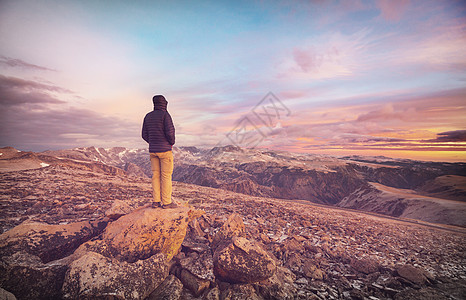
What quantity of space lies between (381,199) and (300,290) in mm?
44640

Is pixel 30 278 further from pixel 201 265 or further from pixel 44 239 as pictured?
pixel 201 265

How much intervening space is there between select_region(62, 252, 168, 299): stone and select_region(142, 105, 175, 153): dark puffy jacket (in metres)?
2.70

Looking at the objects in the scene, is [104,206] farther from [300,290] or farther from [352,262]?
[352,262]

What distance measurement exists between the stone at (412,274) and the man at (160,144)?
648 centimetres

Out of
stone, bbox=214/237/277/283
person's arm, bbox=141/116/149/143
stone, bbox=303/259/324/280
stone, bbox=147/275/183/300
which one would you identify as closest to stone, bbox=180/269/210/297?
stone, bbox=147/275/183/300

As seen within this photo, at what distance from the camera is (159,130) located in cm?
527

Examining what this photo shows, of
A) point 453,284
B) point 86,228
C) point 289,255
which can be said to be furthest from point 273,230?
point 86,228

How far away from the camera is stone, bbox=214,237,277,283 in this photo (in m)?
4.34

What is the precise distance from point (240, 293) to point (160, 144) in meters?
3.98

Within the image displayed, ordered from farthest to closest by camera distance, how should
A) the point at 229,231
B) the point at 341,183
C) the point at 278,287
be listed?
the point at 341,183
the point at 229,231
the point at 278,287

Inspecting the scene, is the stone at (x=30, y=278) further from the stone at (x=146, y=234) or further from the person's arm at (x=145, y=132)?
the person's arm at (x=145, y=132)

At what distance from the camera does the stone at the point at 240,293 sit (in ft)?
13.1

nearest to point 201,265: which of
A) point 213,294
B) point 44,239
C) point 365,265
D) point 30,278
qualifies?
point 213,294

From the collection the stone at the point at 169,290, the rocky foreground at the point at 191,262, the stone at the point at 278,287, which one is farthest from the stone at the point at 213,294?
the stone at the point at 278,287
